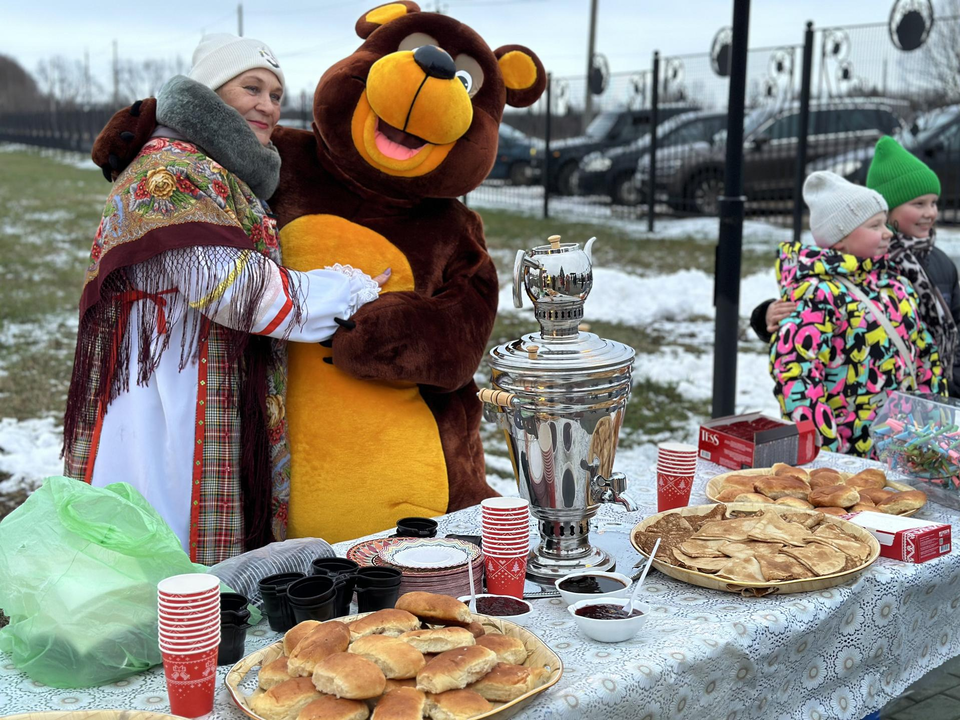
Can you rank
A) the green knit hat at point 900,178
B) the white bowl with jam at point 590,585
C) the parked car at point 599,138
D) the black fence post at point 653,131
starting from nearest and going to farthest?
the white bowl with jam at point 590,585 → the green knit hat at point 900,178 → the black fence post at point 653,131 → the parked car at point 599,138

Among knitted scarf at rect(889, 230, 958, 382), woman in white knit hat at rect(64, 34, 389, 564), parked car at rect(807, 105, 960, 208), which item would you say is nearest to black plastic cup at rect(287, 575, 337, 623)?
woman in white knit hat at rect(64, 34, 389, 564)

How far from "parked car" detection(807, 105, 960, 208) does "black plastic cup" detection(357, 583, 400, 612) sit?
9.91 metres

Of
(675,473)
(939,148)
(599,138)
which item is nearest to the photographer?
Result: (675,473)

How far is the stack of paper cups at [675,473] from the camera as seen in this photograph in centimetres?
219

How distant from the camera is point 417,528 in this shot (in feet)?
6.64

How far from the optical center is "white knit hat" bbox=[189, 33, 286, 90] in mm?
2541

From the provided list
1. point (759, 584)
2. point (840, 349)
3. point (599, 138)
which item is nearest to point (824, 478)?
point (759, 584)

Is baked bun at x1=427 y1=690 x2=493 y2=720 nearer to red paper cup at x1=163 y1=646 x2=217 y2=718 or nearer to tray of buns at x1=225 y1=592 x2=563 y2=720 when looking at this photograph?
tray of buns at x1=225 y1=592 x2=563 y2=720

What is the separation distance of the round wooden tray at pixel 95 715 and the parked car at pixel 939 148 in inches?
408

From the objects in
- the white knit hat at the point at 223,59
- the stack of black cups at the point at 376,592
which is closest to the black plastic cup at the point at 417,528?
the stack of black cups at the point at 376,592

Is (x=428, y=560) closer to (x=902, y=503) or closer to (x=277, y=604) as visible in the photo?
(x=277, y=604)

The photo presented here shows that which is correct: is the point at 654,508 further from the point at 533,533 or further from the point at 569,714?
the point at 569,714

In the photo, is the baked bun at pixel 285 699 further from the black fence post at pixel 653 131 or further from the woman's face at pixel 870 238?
the black fence post at pixel 653 131

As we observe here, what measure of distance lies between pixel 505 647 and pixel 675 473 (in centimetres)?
84
